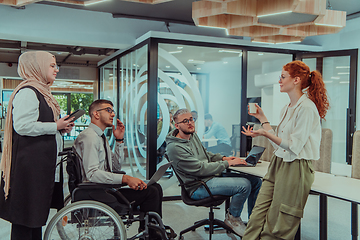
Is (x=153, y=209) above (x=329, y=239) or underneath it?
above

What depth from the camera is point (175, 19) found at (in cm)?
605

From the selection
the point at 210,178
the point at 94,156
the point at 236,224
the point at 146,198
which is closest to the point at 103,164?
the point at 94,156

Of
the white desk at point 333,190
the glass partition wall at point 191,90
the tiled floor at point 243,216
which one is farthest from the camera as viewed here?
the glass partition wall at point 191,90

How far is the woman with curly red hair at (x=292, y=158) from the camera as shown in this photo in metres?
2.06

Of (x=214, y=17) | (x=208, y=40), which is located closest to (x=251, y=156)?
(x=214, y=17)

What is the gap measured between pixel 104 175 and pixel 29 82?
2.72ft

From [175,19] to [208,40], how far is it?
1532 mm

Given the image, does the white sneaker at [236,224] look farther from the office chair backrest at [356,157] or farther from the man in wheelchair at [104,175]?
the office chair backrest at [356,157]

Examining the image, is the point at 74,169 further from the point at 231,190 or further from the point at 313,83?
the point at 313,83

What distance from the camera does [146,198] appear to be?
Result: 2477mm

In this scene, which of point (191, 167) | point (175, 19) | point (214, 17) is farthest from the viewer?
point (175, 19)

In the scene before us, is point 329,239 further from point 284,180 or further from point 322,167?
point 284,180

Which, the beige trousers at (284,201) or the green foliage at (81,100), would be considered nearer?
the beige trousers at (284,201)

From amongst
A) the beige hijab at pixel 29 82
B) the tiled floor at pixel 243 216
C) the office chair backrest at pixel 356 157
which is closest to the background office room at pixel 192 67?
the tiled floor at pixel 243 216
